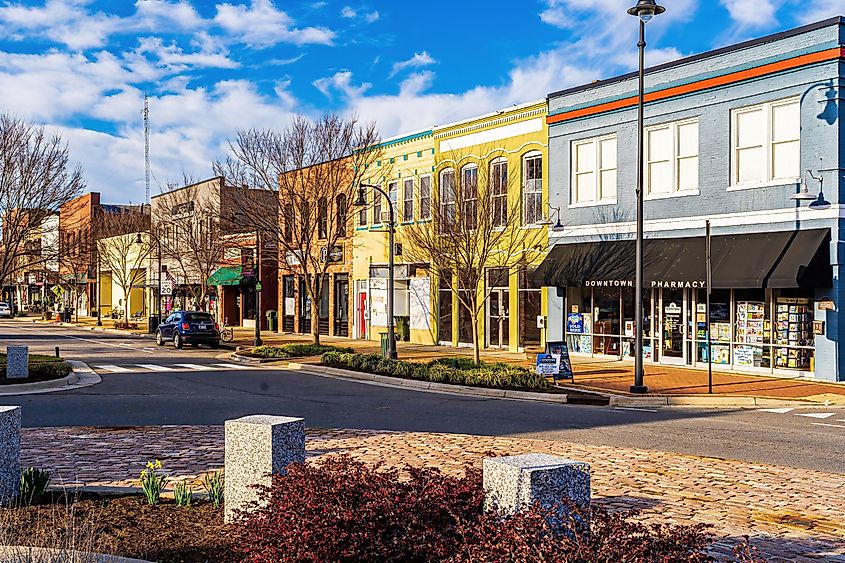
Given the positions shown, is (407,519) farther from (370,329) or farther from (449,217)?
(370,329)

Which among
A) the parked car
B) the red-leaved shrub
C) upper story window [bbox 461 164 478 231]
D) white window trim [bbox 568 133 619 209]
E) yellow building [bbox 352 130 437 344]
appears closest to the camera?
the red-leaved shrub

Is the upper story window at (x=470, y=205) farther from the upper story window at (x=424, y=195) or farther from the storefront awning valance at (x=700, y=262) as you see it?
the upper story window at (x=424, y=195)

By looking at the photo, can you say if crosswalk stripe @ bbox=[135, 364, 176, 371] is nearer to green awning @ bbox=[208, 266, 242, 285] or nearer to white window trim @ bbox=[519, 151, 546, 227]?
white window trim @ bbox=[519, 151, 546, 227]

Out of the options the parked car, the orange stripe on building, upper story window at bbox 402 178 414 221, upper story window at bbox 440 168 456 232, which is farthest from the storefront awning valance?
the parked car

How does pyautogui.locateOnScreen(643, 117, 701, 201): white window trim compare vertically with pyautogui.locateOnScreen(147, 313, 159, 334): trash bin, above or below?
above

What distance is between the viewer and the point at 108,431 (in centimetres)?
1332

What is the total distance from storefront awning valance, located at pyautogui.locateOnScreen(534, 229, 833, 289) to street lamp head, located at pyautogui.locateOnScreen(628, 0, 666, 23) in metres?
7.03

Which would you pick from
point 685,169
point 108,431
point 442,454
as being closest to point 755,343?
point 685,169

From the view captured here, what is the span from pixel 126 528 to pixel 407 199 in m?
29.1

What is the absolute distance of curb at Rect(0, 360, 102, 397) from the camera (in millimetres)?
19391

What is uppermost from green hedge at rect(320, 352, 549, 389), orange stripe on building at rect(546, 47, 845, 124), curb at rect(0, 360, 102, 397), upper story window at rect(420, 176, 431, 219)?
orange stripe on building at rect(546, 47, 845, 124)

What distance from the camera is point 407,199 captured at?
3550 cm

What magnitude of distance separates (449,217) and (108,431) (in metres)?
14.7

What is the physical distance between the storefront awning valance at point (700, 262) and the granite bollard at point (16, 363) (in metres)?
15.0
